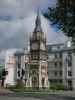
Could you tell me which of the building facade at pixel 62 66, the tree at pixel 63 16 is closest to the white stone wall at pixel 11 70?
the building facade at pixel 62 66

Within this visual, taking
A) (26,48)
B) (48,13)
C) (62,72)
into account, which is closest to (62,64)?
(62,72)

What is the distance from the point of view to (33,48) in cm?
13712

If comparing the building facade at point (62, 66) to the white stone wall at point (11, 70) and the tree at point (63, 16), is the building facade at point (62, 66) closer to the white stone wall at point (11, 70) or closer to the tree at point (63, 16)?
the white stone wall at point (11, 70)

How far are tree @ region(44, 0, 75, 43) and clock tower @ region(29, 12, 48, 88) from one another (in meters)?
99.9

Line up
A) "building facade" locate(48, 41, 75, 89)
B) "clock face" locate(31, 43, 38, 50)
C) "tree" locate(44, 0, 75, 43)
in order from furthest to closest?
"clock face" locate(31, 43, 38, 50)
"building facade" locate(48, 41, 75, 89)
"tree" locate(44, 0, 75, 43)

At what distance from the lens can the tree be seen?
83.2ft

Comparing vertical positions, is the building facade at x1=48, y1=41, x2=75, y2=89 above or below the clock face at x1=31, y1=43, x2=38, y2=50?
below

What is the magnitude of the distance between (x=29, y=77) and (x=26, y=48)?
32.7 metres

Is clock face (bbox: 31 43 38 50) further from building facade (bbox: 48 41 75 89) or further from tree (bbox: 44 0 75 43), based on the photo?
tree (bbox: 44 0 75 43)

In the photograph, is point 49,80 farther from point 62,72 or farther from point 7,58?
point 7,58

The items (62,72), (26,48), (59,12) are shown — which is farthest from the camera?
(26,48)

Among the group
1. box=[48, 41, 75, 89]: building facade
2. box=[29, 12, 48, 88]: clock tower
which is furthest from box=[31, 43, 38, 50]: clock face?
box=[48, 41, 75, 89]: building facade

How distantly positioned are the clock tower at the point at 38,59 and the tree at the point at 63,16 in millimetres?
99863

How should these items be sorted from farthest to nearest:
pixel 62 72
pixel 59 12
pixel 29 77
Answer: pixel 62 72, pixel 29 77, pixel 59 12
